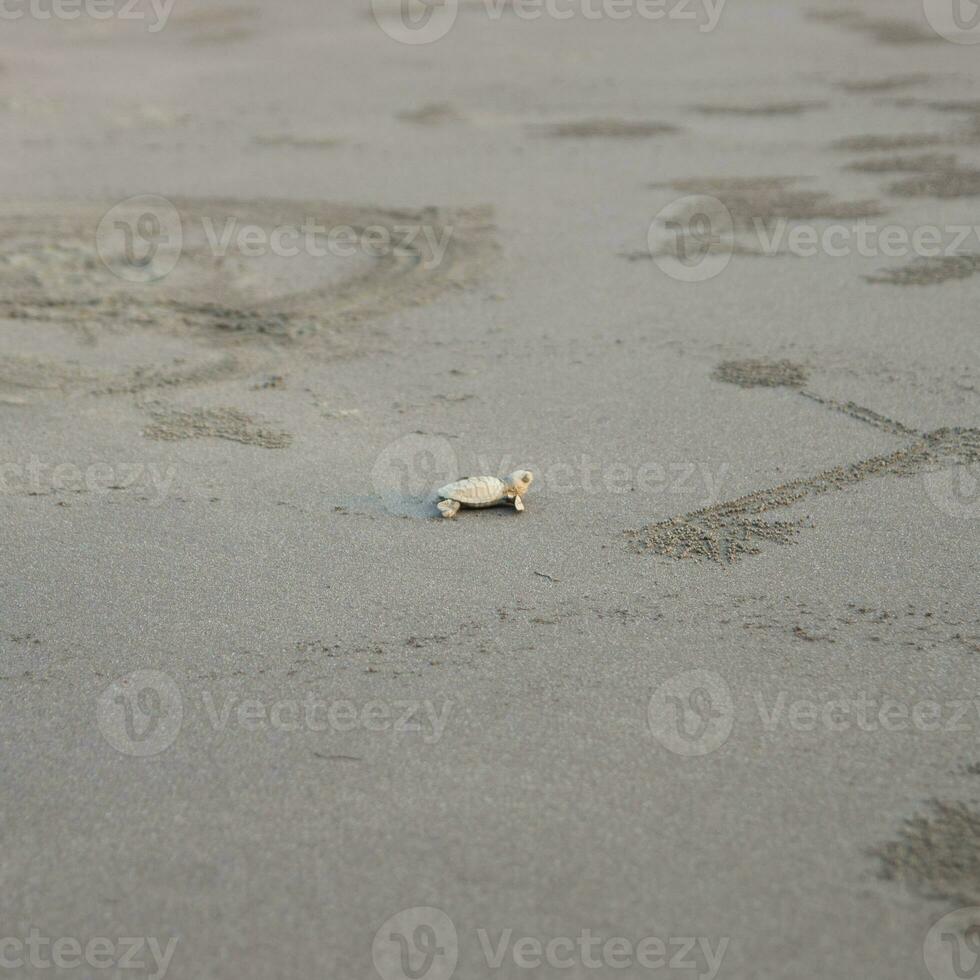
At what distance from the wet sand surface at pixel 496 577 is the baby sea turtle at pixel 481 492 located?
10 cm

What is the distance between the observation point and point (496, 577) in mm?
Answer: 4160

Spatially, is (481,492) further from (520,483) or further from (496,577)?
(496,577)

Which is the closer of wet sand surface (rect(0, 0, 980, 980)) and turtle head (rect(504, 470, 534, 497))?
wet sand surface (rect(0, 0, 980, 980))

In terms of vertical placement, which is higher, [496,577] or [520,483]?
[520,483]

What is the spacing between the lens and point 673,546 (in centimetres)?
432

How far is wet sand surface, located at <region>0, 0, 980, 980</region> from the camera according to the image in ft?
9.18

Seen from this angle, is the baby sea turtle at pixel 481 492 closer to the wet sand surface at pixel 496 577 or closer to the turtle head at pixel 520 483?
the turtle head at pixel 520 483

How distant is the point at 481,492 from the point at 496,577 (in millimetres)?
510

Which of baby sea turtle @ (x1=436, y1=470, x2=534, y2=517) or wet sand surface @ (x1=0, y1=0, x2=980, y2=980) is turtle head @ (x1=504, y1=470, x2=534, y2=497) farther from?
wet sand surface @ (x1=0, y1=0, x2=980, y2=980)

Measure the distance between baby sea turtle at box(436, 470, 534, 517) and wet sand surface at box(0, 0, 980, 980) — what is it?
0.34ft

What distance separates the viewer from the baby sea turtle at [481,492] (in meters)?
4.54

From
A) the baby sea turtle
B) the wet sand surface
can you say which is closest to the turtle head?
the baby sea turtle

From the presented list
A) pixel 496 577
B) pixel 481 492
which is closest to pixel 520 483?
pixel 481 492

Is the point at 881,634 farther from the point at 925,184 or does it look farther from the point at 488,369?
the point at 925,184
